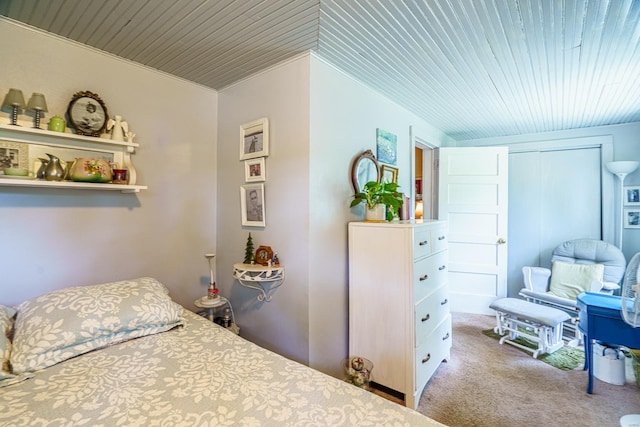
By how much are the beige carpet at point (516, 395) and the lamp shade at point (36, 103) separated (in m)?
2.82

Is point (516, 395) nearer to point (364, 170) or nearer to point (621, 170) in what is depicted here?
point (364, 170)

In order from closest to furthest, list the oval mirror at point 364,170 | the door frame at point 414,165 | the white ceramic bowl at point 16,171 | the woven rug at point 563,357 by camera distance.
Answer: the white ceramic bowl at point 16,171 → the oval mirror at point 364,170 → the woven rug at point 563,357 → the door frame at point 414,165

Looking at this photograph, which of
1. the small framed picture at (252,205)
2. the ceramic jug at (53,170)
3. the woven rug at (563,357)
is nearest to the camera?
the ceramic jug at (53,170)

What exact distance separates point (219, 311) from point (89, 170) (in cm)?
137

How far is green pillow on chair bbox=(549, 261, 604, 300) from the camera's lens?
2990mm

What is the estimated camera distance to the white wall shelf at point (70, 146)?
148 centimetres

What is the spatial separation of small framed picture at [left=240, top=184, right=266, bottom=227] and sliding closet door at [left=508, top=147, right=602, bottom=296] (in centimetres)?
359

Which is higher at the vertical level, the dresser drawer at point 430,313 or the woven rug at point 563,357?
the dresser drawer at point 430,313

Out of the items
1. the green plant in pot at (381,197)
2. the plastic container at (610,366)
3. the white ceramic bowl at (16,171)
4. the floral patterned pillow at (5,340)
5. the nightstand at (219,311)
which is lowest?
the plastic container at (610,366)

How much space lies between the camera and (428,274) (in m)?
2.03

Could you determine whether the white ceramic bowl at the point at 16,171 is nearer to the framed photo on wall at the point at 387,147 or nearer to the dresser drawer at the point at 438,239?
the framed photo on wall at the point at 387,147

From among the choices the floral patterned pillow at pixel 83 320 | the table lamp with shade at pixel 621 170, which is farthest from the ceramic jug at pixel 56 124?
the table lamp with shade at pixel 621 170

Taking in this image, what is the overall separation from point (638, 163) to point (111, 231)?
5.07 metres

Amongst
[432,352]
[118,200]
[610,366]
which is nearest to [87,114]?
[118,200]
